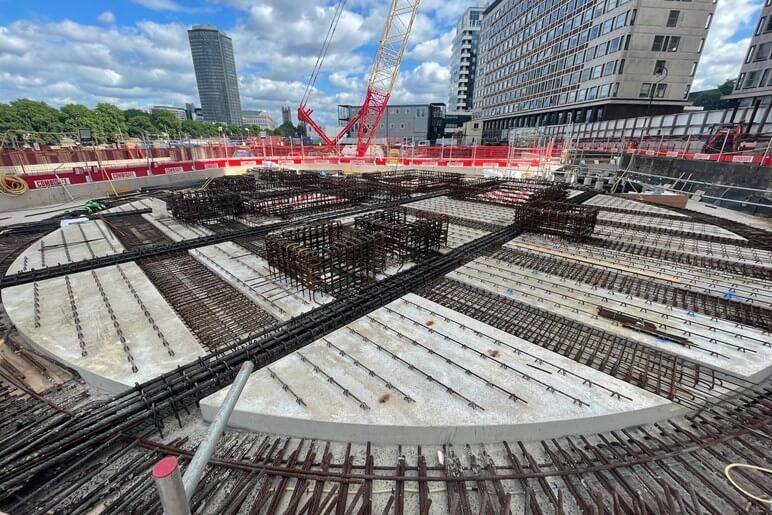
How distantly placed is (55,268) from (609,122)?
54349 millimetres

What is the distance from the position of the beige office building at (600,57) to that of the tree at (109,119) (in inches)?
3375

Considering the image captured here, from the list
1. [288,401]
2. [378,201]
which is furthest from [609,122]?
[288,401]

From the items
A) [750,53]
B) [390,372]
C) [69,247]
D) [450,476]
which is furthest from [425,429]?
[750,53]

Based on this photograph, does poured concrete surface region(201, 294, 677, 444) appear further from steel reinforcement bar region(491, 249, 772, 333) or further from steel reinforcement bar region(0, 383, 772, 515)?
steel reinforcement bar region(491, 249, 772, 333)

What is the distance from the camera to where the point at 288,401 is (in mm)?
4336

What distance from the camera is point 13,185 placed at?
15633mm

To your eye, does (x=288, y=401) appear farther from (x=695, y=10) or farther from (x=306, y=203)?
(x=695, y=10)

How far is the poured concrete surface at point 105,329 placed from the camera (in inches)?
197

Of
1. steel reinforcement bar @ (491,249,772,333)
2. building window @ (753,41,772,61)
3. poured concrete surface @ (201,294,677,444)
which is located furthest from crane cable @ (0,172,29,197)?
building window @ (753,41,772,61)

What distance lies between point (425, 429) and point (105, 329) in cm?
615

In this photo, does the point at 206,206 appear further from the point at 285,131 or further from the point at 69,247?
the point at 285,131

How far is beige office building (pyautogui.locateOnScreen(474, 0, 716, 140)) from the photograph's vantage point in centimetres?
3919

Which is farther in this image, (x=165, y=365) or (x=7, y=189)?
(x=7, y=189)

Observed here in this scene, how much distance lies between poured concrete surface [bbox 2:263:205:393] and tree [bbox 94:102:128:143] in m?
82.7
